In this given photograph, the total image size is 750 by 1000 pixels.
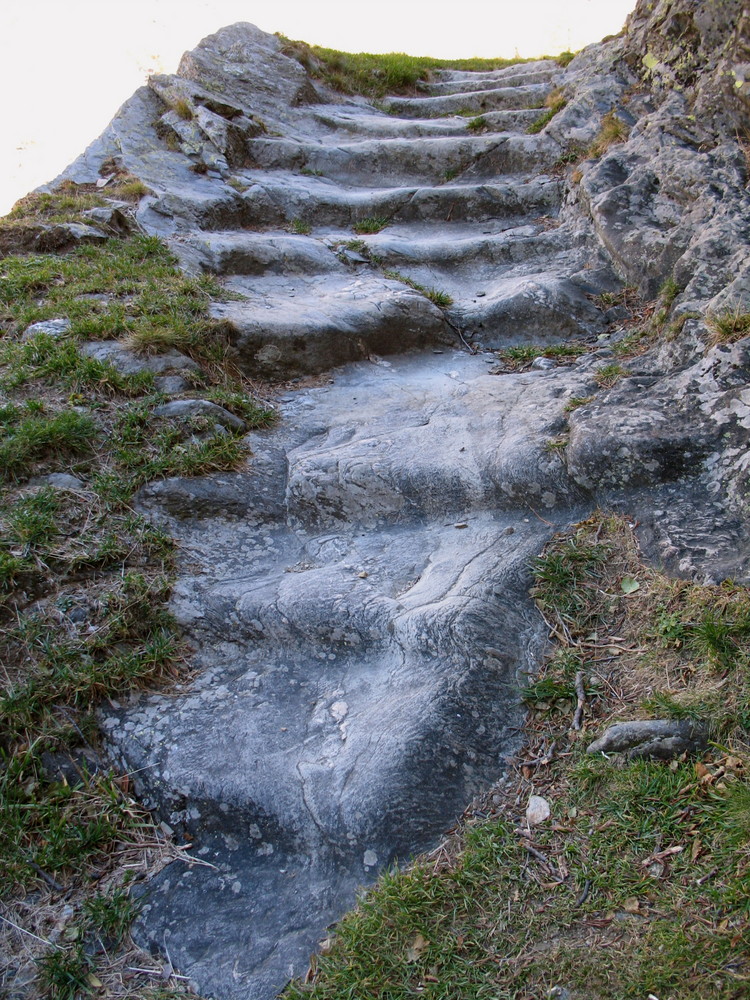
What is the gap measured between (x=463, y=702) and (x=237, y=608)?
1.35 metres

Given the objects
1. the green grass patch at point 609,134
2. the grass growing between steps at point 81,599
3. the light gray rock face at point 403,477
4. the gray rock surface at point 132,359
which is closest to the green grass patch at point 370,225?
the light gray rock face at point 403,477

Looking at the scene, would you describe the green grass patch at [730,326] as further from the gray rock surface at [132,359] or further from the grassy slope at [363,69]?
the grassy slope at [363,69]

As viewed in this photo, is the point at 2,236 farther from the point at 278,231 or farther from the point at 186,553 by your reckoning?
the point at 186,553

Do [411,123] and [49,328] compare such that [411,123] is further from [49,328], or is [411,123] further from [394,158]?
[49,328]

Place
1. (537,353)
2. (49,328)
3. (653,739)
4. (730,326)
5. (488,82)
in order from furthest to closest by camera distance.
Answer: (488,82), (537,353), (49,328), (730,326), (653,739)

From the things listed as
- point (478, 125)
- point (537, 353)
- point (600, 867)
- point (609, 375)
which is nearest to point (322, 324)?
point (537, 353)

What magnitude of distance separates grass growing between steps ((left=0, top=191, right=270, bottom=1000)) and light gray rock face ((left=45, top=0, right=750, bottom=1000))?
16 centimetres

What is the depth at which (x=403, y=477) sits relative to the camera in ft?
13.9

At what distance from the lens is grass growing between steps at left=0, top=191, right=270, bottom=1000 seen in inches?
98.8

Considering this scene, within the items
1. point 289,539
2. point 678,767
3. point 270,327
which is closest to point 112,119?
point 270,327

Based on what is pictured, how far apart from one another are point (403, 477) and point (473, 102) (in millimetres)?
9378

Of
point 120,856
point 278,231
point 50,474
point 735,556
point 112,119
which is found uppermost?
point 112,119

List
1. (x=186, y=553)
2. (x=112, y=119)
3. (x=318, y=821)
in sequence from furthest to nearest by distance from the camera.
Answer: (x=112, y=119) < (x=186, y=553) < (x=318, y=821)

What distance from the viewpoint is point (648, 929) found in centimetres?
204
